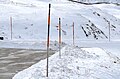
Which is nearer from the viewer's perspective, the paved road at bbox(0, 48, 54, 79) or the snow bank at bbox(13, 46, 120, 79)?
the snow bank at bbox(13, 46, 120, 79)

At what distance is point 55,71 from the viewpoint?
40.8ft

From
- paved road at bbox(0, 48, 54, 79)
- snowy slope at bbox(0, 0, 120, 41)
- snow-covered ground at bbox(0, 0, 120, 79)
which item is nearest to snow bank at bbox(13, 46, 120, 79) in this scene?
snow-covered ground at bbox(0, 0, 120, 79)

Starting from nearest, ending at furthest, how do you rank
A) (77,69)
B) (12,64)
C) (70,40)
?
(77,69) < (12,64) < (70,40)

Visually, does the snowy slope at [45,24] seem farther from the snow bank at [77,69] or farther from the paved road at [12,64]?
the snow bank at [77,69]

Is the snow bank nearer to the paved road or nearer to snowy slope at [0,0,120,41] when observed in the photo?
the paved road

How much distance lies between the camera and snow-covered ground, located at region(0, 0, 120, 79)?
12.6m

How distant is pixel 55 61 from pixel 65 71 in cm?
251

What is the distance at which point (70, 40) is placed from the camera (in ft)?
103

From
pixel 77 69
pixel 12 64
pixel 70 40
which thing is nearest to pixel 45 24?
pixel 70 40

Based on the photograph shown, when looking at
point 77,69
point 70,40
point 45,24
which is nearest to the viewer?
point 77,69

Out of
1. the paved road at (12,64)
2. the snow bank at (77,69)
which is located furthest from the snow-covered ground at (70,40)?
the paved road at (12,64)

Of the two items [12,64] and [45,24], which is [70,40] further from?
[12,64]

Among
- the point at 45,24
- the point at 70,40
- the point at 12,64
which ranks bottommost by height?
the point at 12,64

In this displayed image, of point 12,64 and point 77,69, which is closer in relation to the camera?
point 77,69
